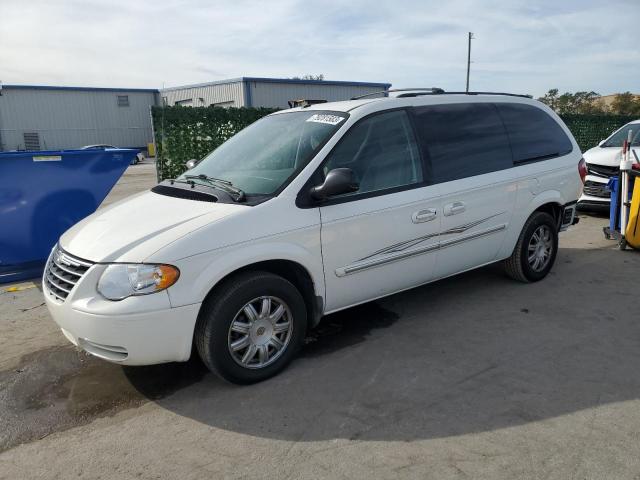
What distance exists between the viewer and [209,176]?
4098 mm

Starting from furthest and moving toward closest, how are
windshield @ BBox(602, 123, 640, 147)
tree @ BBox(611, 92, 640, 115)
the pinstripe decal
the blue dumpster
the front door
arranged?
tree @ BBox(611, 92, 640, 115) → windshield @ BBox(602, 123, 640, 147) → the blue dumpster → the pinstripe decal → the front door

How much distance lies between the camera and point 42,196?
6.00 metres

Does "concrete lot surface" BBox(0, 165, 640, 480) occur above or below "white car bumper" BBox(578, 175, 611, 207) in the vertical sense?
below

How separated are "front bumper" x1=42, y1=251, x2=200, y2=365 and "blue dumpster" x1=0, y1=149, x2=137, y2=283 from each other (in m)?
3.36

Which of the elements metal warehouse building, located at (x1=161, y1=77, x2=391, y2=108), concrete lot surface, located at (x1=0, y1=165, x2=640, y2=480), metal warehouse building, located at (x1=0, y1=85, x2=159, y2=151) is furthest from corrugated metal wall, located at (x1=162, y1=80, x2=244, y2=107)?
concrete lot surface, located at (x1=0, y1=165, x2=640, y2=480)

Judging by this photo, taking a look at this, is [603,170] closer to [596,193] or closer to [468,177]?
[596,193]

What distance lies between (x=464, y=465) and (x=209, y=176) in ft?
9.03

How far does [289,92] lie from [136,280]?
31.6 metres

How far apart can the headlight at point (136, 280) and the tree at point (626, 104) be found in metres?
46.4

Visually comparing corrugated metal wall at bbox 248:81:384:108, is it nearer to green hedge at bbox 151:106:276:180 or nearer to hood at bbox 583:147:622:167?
green hedge at bbox 151:106:276:180

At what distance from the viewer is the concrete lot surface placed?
2656 millimetres

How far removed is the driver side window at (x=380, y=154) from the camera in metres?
3.79

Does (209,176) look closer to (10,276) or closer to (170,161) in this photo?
(10,276)

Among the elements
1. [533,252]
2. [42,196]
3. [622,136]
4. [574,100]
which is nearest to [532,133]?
[533,252]
